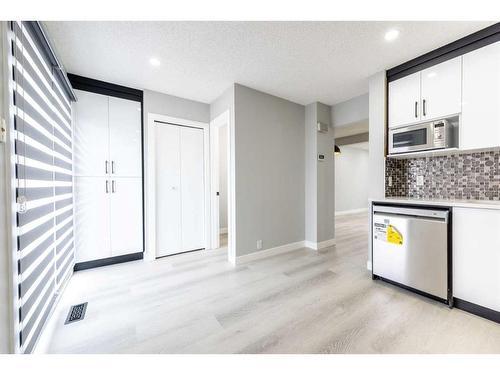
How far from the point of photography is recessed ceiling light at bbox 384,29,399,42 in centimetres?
184

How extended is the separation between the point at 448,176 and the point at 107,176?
4382 mm

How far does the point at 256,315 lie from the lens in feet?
5.74

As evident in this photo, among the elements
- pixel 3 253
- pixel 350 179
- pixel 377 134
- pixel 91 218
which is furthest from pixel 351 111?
pixel 350 179

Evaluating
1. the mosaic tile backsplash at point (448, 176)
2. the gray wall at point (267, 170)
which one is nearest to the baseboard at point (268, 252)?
the gray wall at point (267, 170)

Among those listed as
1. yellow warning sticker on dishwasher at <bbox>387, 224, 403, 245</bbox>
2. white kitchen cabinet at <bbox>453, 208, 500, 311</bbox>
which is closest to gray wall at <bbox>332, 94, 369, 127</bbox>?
yellow warning sticker on dishwasher at <bbox>387, 224, 403, 245</bbox>

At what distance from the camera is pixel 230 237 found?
3.01 meters

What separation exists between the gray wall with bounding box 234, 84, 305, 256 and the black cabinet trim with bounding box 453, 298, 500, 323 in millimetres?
2070

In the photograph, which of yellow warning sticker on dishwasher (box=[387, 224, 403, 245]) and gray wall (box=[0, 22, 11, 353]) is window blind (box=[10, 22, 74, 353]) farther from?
yellow warning sticker on dishwasher (box=[387, 224, 403, 245])

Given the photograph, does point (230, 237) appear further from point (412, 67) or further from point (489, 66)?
point (489, 66)

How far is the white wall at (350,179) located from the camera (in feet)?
24.3

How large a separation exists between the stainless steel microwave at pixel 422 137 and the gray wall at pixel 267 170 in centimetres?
150

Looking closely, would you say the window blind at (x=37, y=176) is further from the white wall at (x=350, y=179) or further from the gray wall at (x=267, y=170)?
the white wall at (x=350, y=179)
